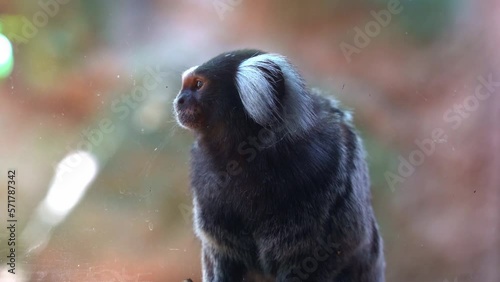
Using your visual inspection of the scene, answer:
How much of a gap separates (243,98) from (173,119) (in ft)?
1.92

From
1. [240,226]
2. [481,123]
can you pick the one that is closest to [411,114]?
[481,123]

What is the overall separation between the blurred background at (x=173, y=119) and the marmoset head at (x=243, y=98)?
18.4 inches

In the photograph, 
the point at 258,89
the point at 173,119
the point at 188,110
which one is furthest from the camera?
the point at 173,119

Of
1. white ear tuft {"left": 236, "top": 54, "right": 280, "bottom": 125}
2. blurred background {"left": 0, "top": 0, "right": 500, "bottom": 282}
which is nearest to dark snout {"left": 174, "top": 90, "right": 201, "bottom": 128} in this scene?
white ear tuft {"left": 236, "top": 54, "right": 280, "bottom": 125}

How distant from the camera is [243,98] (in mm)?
1827

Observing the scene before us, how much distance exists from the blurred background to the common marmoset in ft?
1.54

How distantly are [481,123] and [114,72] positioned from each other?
1.80 meters

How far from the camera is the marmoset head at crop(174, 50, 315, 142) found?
6.01 feet

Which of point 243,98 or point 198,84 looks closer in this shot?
point 243,98

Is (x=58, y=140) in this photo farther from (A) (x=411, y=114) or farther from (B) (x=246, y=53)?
(A) (x=411, y=114)

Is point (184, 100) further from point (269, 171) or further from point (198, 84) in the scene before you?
point (269, 171)

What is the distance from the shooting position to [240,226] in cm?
193

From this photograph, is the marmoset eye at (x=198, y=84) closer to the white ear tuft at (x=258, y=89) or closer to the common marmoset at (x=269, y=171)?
the common marmoset at (x=269, y=171)

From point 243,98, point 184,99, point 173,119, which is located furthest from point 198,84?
point 173,119
